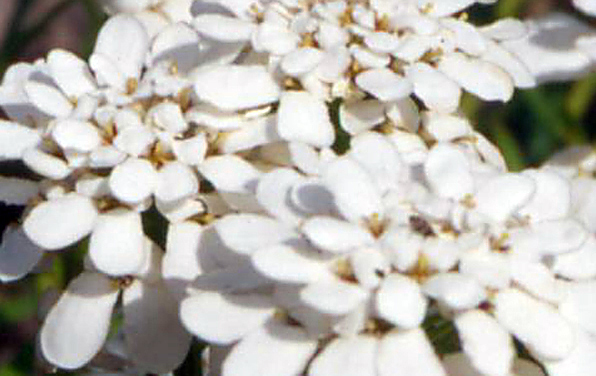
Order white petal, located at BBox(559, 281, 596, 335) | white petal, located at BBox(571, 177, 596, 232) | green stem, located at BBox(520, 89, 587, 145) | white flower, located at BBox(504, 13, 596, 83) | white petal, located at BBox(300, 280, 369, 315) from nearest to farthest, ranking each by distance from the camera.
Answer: white petal, located at BBox(300, 280, 369, 315)
white petal, located at BBox(559, 281, 596, 335)
white petal, located at BBox(571, 177, 596, 232)
white flower, located at BBox(504, 13, 596, 83)
green stem, located at BBox(520, 89, 587, 145)

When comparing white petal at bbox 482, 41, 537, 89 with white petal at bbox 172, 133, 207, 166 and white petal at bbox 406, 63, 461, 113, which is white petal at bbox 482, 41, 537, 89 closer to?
white petal at bbox 406, 63, 461, 113

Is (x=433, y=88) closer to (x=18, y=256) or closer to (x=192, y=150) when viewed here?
(x=192, y=150)

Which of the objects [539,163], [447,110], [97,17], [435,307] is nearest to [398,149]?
[447,110]

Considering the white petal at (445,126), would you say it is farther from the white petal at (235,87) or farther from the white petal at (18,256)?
the white petal at (18,256)

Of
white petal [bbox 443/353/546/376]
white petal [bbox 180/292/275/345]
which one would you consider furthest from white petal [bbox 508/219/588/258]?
white petal [bbox 180/292/275/345]

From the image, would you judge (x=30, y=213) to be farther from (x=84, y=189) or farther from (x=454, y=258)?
(x=454, y=258)

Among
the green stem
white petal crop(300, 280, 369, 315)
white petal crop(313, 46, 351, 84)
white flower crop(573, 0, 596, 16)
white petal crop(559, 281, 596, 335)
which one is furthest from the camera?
the green stem
